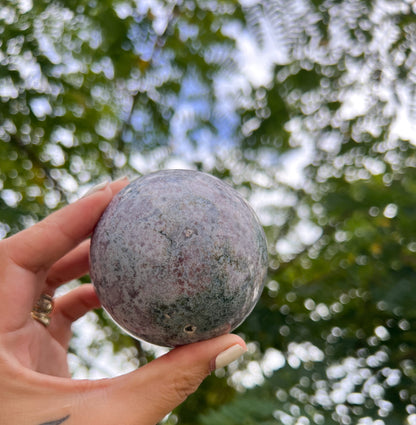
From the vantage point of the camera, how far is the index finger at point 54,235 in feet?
5.34

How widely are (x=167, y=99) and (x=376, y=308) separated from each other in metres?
1.70

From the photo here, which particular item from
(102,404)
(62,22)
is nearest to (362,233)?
(102,404)

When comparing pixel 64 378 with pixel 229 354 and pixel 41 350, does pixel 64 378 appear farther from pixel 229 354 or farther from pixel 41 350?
pixel 229 354

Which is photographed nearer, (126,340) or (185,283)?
(185,283)

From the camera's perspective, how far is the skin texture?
146cm

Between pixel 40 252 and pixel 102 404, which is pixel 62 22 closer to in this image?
pixel 40 252

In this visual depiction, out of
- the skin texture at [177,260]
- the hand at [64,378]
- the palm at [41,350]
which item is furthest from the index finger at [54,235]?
the palm at [41,350]

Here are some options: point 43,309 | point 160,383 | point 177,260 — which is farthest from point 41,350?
point 177,260

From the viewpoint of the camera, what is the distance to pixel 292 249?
3.26 meters

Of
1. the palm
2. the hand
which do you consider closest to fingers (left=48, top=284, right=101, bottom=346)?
the palm

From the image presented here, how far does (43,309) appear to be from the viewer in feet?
6.47

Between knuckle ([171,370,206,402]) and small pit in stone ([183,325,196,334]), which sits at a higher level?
small pit in stone ([183,325,196,334])

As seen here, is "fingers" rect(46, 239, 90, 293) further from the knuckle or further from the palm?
the knuckle

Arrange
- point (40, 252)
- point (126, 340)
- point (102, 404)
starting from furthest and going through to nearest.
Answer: point (126, 340)
point (40, 252)
point (102, 404)
